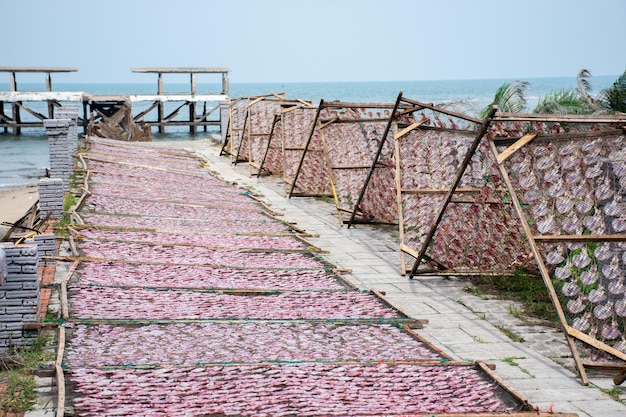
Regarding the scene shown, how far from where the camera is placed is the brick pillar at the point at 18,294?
6.43m

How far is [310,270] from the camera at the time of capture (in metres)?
9.64

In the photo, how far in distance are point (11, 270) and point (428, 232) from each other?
16.6ft

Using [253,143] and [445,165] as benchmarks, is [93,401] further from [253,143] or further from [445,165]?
[253,143]

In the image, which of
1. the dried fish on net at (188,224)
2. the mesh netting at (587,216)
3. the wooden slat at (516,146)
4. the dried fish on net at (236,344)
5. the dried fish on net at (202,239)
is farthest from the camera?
the dried fish on net at (188,224)

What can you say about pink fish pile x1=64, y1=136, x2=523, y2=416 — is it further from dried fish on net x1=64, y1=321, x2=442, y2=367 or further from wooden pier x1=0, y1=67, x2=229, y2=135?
wooden pier x1=0, y1=67, x2=229, y2=135

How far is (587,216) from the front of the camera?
276 inches

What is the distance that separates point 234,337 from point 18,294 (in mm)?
1873

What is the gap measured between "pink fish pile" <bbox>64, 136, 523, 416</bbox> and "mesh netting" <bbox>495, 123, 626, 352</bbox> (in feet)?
4.32

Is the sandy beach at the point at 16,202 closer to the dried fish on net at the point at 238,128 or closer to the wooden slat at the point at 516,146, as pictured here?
the dried fish on net at the point at 238,128

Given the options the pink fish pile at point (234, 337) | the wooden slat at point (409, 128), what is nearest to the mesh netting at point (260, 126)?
the pink fish pile at point (234, 337)

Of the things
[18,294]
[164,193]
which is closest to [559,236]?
[18,294]

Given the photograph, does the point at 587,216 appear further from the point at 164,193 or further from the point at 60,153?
the point at 60,153

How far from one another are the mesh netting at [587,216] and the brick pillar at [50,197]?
24.3ft

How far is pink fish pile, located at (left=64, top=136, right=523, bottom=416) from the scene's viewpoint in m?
5.36
